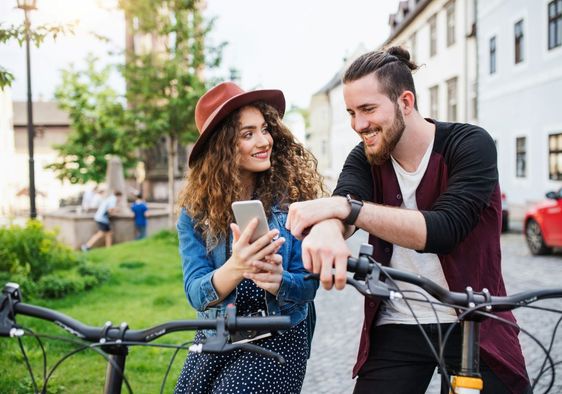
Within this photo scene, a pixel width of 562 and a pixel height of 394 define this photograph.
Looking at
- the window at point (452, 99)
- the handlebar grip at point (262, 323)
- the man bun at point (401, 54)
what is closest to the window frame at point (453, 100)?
the window at point (452, 99)

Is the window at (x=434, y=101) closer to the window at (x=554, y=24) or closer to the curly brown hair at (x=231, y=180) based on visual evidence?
the window at (x=554, y=24)

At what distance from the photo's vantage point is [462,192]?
214 centimetres

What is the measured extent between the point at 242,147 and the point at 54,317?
51.0 inches

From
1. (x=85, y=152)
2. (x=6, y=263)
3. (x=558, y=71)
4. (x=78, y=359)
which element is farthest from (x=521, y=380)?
(x=85, y=152)

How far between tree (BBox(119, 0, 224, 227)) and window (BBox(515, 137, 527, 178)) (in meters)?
11.0

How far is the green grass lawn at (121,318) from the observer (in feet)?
17.8

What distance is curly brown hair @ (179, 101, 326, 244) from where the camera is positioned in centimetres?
281

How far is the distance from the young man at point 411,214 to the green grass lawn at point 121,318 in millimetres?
1893

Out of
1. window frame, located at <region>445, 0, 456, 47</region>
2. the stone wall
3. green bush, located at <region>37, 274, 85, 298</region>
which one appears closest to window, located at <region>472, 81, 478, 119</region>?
window frame, located at <region>445, 0, 456, 47</region>

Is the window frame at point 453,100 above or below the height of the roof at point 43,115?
below

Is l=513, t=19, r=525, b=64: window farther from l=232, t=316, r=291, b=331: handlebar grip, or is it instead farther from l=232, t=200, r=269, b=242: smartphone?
l=232, t=316, r=291, b=331: handlebar grip

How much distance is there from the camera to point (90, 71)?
102 feet

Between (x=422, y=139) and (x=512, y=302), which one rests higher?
(x=422, y=139)

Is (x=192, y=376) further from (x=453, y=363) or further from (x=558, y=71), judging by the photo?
(x=558, y=71)
